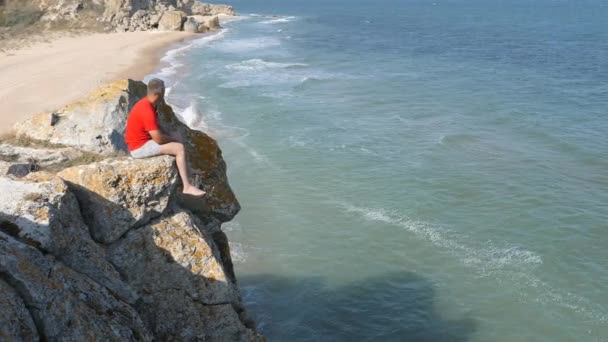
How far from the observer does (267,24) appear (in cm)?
10200

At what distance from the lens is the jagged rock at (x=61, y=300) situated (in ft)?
19.1

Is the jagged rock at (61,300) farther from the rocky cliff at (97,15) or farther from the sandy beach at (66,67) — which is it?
the rocky cliff at (97,15)

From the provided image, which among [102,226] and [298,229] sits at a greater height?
[102,226]

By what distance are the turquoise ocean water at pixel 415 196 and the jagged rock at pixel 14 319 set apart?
8373mm

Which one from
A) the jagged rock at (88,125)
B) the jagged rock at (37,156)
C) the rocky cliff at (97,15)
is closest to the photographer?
the jagged rock at (37,156)

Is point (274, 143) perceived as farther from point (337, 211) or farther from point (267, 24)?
point (267, 24)

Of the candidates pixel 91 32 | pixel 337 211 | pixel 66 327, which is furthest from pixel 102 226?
pixel 91 32

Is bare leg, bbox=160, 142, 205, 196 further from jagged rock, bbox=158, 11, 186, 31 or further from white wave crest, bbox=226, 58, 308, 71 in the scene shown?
jagged rock, bbox=158, 11, 186, 31

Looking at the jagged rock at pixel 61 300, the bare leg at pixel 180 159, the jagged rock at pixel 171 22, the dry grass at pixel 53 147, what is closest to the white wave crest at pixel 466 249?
the bare leg at pixel 180 159

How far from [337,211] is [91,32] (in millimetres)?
59706

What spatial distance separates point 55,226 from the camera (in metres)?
6.91

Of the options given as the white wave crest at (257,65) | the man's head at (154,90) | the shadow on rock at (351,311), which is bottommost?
the shadow on rock at (351,311)

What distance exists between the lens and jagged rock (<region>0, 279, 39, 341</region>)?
5266 millimetres

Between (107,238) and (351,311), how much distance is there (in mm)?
8161
